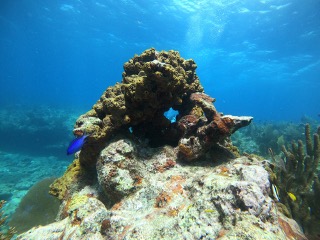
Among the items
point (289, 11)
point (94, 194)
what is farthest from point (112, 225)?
point (289, 11)

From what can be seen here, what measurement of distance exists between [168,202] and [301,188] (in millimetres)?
3577

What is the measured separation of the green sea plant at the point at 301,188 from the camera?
13.8 ft

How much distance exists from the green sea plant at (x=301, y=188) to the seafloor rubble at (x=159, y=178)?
4.21ft

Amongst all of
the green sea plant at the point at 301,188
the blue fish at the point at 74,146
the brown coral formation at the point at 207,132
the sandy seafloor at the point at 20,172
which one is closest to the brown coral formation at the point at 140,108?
the blue fish at the point at 74,146

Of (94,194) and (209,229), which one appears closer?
(209,229)

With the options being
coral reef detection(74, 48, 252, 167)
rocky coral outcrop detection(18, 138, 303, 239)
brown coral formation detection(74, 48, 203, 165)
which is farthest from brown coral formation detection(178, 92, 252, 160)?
Answer: brown coral formation detection(74, 48, 203, 165)

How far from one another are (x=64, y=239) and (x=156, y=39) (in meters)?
39.4

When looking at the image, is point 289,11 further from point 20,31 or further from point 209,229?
→ point 20,31

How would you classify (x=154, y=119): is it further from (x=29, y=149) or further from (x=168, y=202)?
(x=29, y=149)

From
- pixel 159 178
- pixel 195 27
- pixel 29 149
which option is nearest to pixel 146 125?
pixel 159 178

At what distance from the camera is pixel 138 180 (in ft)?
11.6

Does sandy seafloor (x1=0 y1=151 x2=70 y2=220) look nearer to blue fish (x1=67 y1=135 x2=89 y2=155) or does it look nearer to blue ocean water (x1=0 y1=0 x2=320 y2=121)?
blue fish (x1=67 y1=135 x2=89 y2=155)

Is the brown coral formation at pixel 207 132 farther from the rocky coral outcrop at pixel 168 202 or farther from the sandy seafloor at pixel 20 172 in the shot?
the sandy seafloor at pixel 20 172

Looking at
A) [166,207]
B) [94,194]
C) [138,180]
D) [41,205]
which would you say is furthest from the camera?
[41,205]
